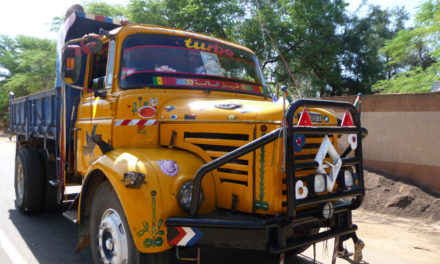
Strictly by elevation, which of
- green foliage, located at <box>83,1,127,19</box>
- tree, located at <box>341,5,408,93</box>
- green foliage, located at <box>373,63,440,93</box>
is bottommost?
green foliage, located at <box>373,63,440,93</box>

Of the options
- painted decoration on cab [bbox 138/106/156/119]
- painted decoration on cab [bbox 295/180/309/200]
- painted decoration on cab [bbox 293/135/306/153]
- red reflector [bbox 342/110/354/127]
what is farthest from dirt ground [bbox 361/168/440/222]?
painted decoration on cab [bbox 138/106/156/119]

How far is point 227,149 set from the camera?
2959 mm

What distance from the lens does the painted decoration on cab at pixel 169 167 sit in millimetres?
2842

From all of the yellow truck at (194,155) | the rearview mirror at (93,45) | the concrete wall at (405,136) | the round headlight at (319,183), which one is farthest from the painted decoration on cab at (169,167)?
the concrete wall at (405,136)

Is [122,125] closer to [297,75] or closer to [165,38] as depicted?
[165,38]

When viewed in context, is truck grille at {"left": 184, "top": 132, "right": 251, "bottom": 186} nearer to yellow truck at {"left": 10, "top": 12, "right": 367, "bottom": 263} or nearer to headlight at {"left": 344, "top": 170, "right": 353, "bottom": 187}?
yellow truck at {"left": 10, "top": 12, "right": 367, "bottom": 263}

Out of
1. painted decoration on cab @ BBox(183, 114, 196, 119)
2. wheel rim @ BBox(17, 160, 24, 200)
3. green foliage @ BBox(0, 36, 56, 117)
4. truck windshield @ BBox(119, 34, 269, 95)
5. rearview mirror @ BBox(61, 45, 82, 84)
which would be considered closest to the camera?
painted decoration on cab @ BBox(183, 114, 196, 119)

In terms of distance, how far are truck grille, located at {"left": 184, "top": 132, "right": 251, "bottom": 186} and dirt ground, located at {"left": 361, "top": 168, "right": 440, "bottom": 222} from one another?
4785 millimetres

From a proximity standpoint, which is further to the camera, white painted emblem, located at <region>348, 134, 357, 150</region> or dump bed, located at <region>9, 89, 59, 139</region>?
dump bed, located at <region>9, 89, 59, 139</region>

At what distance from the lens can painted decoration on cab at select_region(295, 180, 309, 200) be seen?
259 cm

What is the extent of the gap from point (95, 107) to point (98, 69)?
49cm

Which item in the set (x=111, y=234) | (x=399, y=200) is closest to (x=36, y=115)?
(x=111, y=234)

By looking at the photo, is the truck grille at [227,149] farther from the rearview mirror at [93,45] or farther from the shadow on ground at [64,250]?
the rearview mirror at [93,45]

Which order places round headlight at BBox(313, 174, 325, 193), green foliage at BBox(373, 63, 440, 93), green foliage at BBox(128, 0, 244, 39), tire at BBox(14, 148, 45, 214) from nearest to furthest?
round headlight at BBox(313, 174, 325, 193) → tire at BBox(14, 148, 45, 214) → green foliage at BBox(373, 63, 440, 93) → green foliage at BBox(128, 0, 244, 39)
